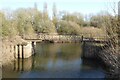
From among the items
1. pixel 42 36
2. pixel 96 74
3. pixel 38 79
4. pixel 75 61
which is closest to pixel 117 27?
pixel 38 79

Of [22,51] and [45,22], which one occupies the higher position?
[45,22]

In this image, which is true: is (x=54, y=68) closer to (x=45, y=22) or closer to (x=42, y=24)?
(x=42, y=24)

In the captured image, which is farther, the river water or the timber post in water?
the timber post in water

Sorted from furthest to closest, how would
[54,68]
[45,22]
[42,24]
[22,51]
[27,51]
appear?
1. [45,22]
2. [42,24]
3. [27,51]
4. [22,51]
5. [54,68]

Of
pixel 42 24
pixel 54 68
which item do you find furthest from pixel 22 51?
pixel 42 24

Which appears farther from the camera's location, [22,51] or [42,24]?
[42,24]

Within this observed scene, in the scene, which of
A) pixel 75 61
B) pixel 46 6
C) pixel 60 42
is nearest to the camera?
pixel 75 61

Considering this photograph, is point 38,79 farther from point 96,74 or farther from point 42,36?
point 42,36

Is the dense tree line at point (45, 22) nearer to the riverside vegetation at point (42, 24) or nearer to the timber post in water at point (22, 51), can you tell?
the riverside vegetation at point (42, 24)

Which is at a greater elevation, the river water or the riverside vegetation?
the riverside vegetation

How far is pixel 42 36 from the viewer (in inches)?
1024

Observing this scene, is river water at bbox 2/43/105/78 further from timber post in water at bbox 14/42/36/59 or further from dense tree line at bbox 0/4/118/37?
dense tree line at bbox 0/4/118/37

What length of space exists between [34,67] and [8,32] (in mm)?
4327

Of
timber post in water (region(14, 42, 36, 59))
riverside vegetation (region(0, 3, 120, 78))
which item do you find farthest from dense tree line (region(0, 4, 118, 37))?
timber post in water (region(14, 42, 36, 59))
